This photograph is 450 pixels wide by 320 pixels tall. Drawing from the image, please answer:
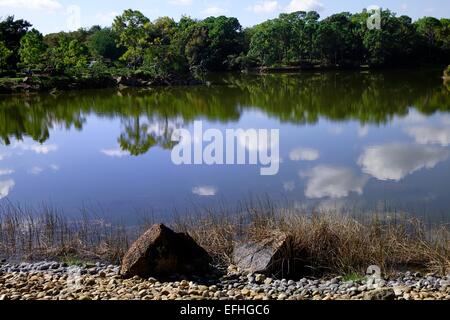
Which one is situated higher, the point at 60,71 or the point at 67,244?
the point at 60,71

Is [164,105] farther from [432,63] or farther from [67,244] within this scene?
[432,63]

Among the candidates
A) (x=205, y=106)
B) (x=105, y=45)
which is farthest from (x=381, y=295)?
(x=105, y=45)

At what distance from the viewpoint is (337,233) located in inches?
276

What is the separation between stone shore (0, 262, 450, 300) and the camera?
5301 millimetres

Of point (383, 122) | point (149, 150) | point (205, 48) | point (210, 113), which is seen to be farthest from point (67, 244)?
point (205, 48)

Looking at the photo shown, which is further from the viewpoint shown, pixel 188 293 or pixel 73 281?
pixel 73 281

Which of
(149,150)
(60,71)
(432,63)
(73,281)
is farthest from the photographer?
(432,63)

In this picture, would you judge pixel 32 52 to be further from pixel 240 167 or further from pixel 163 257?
pixel 163 257

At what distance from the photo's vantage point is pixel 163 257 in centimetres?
643

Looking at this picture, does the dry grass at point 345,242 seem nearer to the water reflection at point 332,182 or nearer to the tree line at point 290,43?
the water reflection at point 332,182

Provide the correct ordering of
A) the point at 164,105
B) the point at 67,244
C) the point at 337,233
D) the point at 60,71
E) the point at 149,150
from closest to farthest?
the point at 337,233, the point at 67,244, the point at 149,150, the point at 164,105, the point at 60,71

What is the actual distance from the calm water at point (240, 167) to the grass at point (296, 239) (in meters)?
1.39

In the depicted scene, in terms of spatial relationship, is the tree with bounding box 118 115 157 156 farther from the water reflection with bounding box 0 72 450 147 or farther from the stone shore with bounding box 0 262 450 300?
the stone shore with bounding box 0 262 450 300

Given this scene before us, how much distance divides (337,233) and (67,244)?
386 cm
